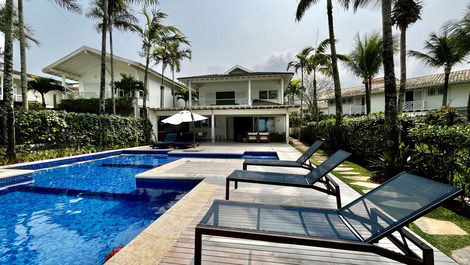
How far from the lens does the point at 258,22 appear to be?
46.4ft

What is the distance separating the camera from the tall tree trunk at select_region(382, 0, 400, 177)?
5195mm

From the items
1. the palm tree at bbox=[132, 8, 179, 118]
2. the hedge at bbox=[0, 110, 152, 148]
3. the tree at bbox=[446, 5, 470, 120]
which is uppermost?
the palm tree at bbox=[132, 8, 179, 118]

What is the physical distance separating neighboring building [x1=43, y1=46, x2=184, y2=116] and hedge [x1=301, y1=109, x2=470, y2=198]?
54.7 ft

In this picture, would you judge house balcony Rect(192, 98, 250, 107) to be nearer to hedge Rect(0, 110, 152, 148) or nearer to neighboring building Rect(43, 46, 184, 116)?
neighboring building Rect(43, 46, 184, 116)

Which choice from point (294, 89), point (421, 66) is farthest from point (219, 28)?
point (421, 66)

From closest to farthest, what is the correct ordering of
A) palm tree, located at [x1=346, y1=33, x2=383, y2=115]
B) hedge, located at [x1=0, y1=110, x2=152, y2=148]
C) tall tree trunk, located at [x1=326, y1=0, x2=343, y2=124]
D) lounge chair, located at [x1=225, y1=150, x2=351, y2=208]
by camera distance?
1. lounge chair, located at [x1=225, y1=150, x2=351, y2=208]
2. hedge, located at [x1=0, y1=110, x2=152, y2=148]
3. tall tree trunk, located at [x1=326, y1=0, x2=343, y2=124]
4. palm tree, located at [x1=346, y1=33, x2=383, y2=115]

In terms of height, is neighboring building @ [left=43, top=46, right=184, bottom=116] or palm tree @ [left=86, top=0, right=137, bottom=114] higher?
palm tree @ [left=86, top=0, right=137, bottom=114]

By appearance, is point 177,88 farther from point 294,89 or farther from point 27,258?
point 27,258

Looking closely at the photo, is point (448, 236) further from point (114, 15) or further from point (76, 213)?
point (114, 15)

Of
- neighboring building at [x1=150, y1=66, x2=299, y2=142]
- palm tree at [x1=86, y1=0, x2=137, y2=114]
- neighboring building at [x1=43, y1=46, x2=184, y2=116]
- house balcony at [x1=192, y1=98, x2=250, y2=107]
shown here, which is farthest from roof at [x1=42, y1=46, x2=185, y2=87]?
house balcony at [x1=192, y1=98, x2=250, y2=107]

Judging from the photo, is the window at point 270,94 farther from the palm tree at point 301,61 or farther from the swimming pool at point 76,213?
the swimming pool at point 76,213

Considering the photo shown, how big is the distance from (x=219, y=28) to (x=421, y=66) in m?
17.7

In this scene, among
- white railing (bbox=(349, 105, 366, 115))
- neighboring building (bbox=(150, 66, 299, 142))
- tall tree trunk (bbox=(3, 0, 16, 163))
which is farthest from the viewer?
white railing (bbox=(349, 105, 366, 115))

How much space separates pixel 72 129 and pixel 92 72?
12.1 meters
